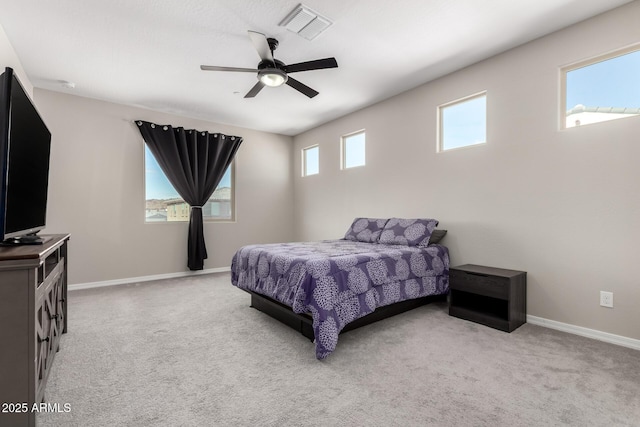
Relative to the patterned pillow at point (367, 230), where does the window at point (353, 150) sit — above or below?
above

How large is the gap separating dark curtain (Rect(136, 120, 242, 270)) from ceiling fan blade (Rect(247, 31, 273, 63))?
2792mm

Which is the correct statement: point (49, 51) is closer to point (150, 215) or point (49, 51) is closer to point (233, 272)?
point (150, 215)

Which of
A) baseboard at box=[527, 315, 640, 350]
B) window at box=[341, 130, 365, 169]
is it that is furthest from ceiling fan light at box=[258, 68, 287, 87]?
baseboard at box=[527, 315, 640, 350]

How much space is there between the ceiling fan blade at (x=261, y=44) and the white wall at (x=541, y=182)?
86.8 inches

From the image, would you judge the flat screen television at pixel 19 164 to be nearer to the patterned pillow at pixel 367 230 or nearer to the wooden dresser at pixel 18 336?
the wooden dresser at pixel 18 336

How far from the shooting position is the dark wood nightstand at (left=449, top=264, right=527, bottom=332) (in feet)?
8.96

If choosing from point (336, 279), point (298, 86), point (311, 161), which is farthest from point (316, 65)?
point (311, 161)

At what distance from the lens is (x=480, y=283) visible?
2908 mm

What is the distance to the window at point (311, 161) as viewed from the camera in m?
5.93

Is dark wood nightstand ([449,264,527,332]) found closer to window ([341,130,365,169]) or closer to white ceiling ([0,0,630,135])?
white ceiling ([0,0,630,135])

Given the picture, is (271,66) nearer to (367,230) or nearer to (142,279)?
(367,230)

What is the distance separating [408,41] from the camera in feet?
9.68

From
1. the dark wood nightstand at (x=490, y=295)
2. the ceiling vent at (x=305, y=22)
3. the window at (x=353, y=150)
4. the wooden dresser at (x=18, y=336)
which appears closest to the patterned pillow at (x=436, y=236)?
the dark wood nightstand at (x=490, y=295)

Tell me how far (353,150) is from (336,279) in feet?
10.6
